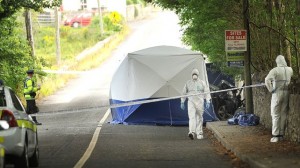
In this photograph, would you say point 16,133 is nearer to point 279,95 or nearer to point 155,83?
point 279,95

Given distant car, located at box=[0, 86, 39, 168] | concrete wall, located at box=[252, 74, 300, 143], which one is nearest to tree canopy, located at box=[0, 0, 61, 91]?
concrete wall, located at box=[252, 74, 300, 143]

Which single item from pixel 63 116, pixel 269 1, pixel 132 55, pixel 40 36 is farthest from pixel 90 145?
pixel 40 36

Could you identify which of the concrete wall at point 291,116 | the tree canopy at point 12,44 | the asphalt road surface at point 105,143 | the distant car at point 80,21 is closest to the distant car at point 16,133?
the asphalt road surface at point 105,143

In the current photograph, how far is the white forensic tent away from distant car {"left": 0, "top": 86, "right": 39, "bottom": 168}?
12556 mm

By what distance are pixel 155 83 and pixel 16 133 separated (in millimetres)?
14891

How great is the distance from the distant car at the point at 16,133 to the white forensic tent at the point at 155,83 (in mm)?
12556

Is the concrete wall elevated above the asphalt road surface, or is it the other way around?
the concrete wall

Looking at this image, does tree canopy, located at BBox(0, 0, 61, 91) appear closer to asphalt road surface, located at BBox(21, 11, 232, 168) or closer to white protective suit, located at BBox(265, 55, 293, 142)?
asphalt road surface, located at BBox(21, 11, 232, 168)

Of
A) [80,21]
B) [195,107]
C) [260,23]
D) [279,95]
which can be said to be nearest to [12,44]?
[260,23]

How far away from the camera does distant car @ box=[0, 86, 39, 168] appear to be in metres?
11.7

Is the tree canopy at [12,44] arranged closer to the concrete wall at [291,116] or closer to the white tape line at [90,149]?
the white tape line at [90,149]

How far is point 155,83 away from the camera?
2653 cm

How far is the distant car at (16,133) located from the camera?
1169 centimetres

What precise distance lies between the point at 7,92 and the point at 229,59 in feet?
34.4
